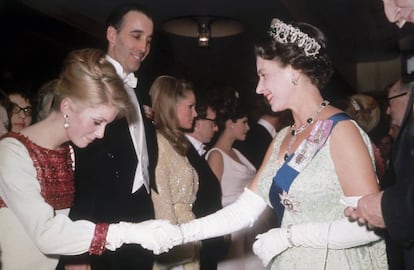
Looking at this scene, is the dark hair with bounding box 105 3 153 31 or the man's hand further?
the dark hair with bounding box 105 3 153 31

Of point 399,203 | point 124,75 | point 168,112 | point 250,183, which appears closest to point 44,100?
point 124,75

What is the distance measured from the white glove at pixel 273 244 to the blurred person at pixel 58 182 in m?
0.30

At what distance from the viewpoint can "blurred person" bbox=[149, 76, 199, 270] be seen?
240 centimetres

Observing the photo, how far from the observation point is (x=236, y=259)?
3334 mm

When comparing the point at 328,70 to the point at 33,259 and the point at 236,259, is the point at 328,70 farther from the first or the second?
the point at 236,259

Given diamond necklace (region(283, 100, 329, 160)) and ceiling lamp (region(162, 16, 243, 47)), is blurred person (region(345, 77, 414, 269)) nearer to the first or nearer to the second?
diamond necklace (region(283, 100, 329, 160))

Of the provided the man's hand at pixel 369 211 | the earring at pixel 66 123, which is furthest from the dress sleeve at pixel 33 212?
the man's hand at pixel 369 211

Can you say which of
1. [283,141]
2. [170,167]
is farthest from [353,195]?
[170,167]

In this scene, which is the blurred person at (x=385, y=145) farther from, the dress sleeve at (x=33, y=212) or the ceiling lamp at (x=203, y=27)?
the dress sleeve at (x=33, y=212)

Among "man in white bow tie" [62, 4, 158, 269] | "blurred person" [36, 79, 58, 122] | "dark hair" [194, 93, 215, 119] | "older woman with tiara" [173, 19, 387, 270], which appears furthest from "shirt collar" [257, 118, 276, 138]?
"older woman with tiara" [173, 19, 387, 270]

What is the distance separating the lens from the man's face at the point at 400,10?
1.31 m

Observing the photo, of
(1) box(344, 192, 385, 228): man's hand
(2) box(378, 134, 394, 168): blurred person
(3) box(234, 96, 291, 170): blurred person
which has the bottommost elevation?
(3) box(234, 96, 291, 170): blurred person

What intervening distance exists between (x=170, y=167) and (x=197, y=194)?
1.31 feet

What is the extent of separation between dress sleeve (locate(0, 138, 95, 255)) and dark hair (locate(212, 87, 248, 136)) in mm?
2096
